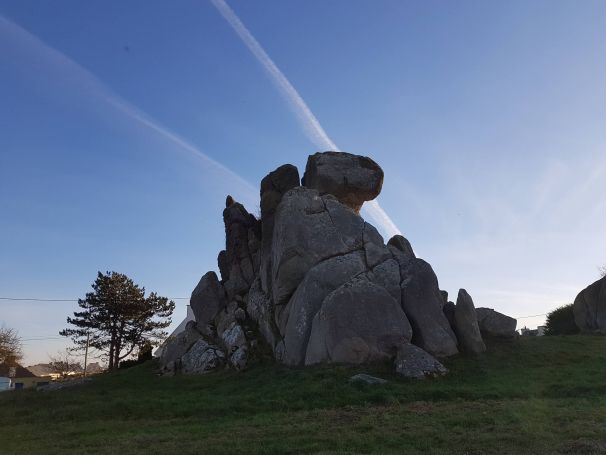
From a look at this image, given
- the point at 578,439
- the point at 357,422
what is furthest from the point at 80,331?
the point at 578,439

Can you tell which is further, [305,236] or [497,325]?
[305,236]

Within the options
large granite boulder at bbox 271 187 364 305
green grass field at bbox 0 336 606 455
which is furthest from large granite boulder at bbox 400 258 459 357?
large granite boulder at bbox 271 187 364 305

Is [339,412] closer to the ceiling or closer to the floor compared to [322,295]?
closer to the floor

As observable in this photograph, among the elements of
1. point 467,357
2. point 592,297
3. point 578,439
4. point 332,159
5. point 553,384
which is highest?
point 332,159

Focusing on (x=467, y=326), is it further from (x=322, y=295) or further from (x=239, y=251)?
(x=239, y=251)

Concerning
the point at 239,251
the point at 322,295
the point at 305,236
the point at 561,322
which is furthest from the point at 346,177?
the point at 561,322

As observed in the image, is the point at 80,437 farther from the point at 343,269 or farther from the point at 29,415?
the point at 343,269

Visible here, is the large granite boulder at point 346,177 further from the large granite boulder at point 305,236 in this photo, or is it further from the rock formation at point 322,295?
the large granite boulder at point 305,236

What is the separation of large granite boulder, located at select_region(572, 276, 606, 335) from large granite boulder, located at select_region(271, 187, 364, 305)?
69.5ft

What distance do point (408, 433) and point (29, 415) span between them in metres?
16.3

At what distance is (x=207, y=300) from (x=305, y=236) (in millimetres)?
11777

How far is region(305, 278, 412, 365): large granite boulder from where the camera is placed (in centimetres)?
2472

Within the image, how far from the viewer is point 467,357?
85.5 ft

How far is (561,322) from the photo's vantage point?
47062mm
